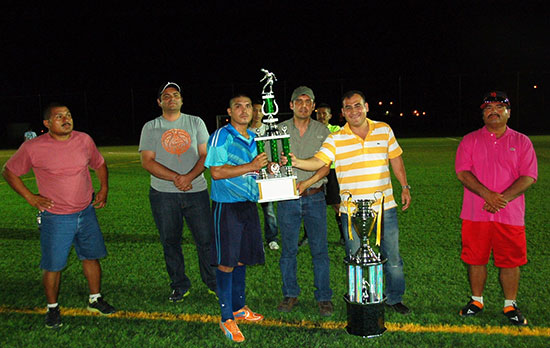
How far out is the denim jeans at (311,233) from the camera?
4.37 metres

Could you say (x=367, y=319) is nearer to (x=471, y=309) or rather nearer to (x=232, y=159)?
(x=471, y=309)

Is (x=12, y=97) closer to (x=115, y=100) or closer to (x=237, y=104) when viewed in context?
(x=115, y=100)

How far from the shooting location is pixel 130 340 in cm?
395

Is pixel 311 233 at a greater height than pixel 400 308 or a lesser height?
greater

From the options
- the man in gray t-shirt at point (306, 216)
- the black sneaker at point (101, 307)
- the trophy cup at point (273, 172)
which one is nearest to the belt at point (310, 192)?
the man in gray t-shirt at point (306, 216)

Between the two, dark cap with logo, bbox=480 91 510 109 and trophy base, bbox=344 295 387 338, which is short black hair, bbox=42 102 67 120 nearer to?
trophy base, bbox=344 295 387 338

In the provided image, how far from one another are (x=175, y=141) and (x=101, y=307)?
5.28 ft

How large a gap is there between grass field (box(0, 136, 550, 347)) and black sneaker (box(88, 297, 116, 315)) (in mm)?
63

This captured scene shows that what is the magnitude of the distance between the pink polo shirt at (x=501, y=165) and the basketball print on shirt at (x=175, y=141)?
247cm

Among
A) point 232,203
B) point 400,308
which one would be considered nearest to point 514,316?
point 400,308

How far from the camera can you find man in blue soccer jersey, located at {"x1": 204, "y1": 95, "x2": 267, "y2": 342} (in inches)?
149

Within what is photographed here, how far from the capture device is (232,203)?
12.7 ft

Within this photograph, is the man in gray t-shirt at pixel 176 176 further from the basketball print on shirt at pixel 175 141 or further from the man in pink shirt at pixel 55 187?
the man in pink shirt at pixel 55 187

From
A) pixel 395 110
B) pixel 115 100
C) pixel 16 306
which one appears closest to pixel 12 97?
pixel 115 100
